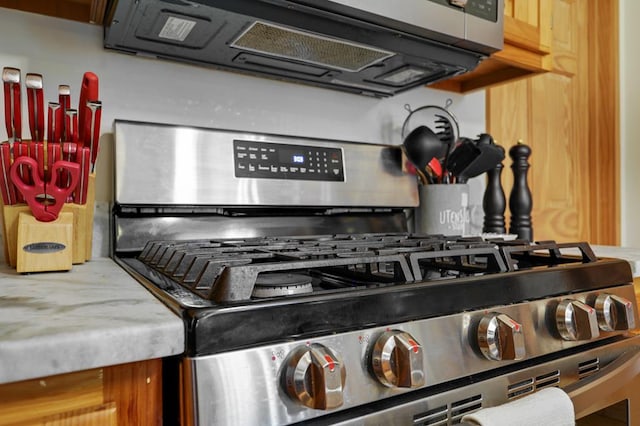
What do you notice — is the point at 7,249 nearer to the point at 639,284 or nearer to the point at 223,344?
the point at 223,344

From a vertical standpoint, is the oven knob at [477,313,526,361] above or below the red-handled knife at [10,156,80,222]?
below

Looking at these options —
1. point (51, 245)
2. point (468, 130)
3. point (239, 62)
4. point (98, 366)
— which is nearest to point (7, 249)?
point (51, 245)

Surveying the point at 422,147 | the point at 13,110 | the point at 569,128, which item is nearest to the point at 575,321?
the point at 422,147

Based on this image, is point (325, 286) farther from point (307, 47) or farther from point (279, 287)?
point (307, 47)

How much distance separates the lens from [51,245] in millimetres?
770

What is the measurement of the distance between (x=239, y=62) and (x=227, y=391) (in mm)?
877

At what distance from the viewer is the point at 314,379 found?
1.63ft

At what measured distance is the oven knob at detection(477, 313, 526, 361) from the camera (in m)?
0.64

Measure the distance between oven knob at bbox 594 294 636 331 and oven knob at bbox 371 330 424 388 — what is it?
1.41 feet

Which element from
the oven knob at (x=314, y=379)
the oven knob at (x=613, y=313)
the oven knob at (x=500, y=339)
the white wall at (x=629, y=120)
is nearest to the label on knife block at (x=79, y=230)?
the oven knob at (x=314, y=379)

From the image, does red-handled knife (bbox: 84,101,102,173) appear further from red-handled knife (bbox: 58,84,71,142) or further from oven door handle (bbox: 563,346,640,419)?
oven door handle (bbox: 563,346,640,419)

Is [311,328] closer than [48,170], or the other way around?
[311,328]

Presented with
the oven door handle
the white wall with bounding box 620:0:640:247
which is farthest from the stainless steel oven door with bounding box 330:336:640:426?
the white wall with bounding box 620:0:640:247

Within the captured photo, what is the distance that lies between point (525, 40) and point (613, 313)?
2.72ft
